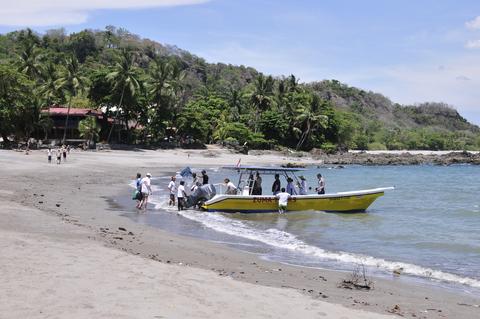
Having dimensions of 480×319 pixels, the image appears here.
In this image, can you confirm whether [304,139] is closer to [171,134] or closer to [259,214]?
[171,134]

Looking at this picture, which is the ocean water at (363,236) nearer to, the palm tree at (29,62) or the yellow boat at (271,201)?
the yellow boat at (271,201)

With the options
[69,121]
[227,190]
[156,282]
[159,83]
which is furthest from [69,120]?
[156,282]

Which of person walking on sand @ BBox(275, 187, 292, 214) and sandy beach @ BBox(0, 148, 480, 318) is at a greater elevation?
person walking on sand @ BBox(275, 187, 292, 214)

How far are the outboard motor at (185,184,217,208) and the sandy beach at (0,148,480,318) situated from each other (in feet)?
18.0

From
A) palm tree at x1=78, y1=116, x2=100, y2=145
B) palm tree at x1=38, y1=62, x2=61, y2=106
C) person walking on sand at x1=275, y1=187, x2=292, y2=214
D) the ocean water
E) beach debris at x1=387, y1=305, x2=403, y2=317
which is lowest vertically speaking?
the ocean water

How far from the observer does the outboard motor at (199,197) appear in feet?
72.3

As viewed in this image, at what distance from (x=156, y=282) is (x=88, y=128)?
54.8 m

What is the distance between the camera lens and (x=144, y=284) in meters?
8.14

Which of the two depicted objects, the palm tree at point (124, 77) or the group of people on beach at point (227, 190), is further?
the palm tree at point (124, 77)

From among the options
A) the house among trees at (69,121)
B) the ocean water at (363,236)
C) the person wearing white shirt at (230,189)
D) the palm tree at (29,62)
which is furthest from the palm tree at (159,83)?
the person wearing white shirt at (230,189)

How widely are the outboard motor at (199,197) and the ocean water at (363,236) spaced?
752 millimetres

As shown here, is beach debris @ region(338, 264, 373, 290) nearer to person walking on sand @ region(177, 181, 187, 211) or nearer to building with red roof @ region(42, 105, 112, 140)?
person walking on sand @ region(177, 181, 187, 211)

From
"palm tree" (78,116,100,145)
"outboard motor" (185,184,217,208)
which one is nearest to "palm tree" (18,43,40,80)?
"palm tree" (78,116,100,145)

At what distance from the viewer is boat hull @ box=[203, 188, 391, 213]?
21.5 meters
